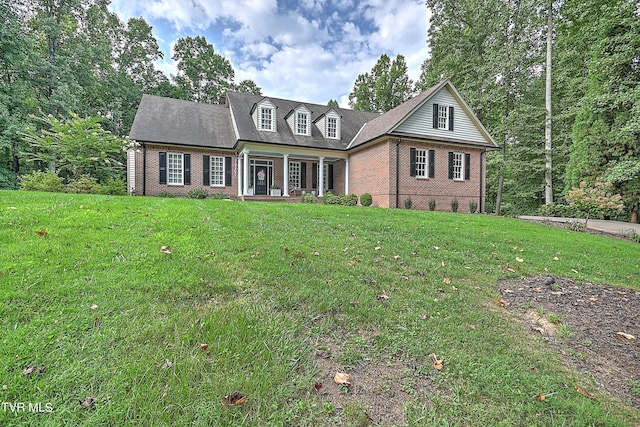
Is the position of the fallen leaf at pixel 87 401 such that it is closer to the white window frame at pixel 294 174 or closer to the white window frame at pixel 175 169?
the white window frame at pixel 175 169

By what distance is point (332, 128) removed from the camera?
1781 centimetres

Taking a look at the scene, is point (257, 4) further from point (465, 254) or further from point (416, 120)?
point (465, 254)

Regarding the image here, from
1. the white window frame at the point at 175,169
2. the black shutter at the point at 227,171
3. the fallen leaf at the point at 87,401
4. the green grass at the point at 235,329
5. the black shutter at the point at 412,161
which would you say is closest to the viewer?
the fallen leaf at the point at 87,401

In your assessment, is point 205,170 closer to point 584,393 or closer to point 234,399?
point 234,399

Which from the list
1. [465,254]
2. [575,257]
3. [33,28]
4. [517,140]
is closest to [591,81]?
[517,140]

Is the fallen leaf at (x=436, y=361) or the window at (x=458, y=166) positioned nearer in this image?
the fallen leaf at (x=436, y=361)

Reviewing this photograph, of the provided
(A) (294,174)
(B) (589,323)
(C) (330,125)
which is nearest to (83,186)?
(A) (294,174)

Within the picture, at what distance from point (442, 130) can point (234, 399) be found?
52.8 feet

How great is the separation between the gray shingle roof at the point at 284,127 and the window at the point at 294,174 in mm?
1967

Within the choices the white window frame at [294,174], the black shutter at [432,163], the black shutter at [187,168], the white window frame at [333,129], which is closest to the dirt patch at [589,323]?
the black shutter at [432,163]

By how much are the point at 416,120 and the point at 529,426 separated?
47.8 ft

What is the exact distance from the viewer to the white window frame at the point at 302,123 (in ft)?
55.9

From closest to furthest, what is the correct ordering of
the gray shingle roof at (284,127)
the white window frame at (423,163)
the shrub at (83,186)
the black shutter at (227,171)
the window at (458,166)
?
the shrub at (83,186) → the white window frame at (423,163) → the window at (458,166) → the gray shingle roof at (284,127) → the black shutter at (227,171)

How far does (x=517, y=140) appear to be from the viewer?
1889cm
